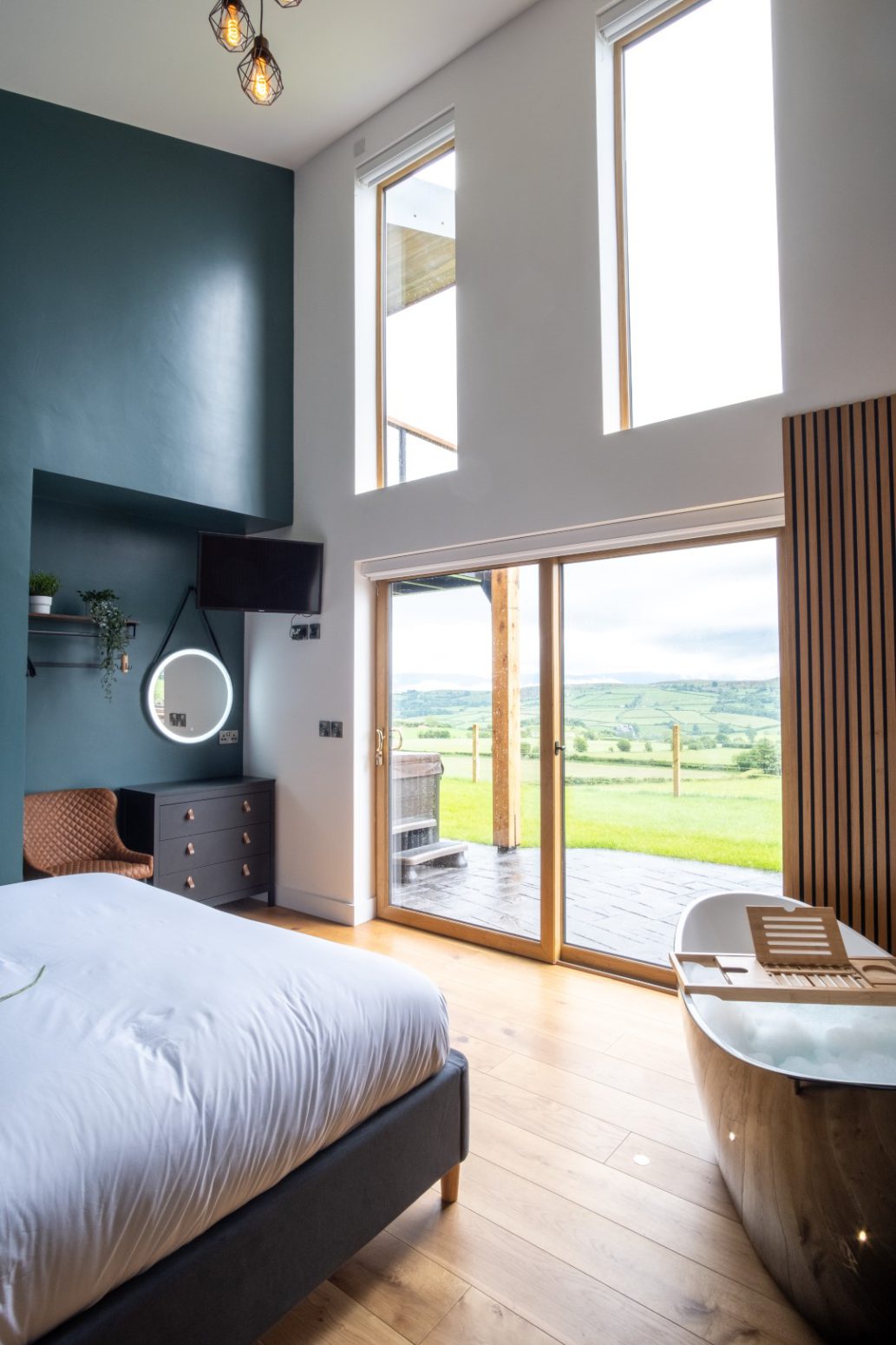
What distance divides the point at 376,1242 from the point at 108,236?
14.5 feet

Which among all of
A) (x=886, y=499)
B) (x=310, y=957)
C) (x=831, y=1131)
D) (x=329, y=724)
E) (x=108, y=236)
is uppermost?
(x=108, y=236)

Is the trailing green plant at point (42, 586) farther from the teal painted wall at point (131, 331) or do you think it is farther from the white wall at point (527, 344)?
the white wall at point (527, 344)

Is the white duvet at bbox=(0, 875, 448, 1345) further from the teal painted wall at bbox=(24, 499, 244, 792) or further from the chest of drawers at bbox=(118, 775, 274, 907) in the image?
the teal painted wall at bbox=(24, 499, 244, 792)

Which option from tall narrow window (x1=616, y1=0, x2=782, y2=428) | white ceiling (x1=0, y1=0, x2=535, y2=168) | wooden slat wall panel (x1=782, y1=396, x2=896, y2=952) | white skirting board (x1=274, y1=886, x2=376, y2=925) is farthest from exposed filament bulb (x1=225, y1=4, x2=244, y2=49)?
white skirting board (x1=274, y1=886, x2=376, y2=925)

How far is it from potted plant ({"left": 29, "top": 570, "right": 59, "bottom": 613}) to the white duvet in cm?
201

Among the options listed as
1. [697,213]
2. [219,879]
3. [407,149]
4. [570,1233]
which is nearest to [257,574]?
[219,879]

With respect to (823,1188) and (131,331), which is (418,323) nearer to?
(131,331)

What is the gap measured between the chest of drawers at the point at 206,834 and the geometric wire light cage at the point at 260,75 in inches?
126

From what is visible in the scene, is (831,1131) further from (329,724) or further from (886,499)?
(329,724)

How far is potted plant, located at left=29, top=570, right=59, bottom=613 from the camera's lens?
12.2 ft

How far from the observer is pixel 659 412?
329 cm

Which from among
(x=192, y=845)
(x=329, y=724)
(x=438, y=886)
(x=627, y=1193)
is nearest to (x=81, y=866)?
(x=192, y=845)

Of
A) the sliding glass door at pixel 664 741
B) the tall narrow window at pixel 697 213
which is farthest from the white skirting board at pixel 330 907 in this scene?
the tall narrow window at pixel 697 213

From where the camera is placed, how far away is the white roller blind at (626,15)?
327 centimetres
